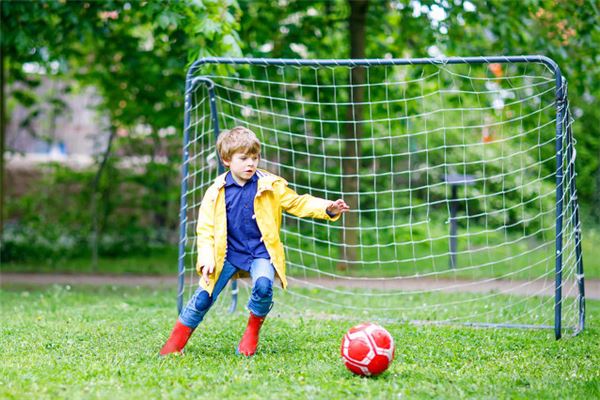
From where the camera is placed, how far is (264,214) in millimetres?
5262

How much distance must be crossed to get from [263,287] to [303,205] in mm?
622

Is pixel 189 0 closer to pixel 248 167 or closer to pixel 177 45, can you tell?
pixel 177 45

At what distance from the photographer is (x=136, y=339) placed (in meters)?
5.75

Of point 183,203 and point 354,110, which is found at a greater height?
point 354,110

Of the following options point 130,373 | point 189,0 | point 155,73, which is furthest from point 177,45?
point 130,373

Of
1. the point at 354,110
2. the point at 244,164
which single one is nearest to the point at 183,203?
the point at 244,164

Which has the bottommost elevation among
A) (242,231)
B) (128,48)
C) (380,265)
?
(380,265)

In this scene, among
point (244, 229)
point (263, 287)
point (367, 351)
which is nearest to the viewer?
point (367, 351)

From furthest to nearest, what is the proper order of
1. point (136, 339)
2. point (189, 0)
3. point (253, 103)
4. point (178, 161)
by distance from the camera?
point (178, 161), point (253, 103), point (189, 0), point (136, 339)

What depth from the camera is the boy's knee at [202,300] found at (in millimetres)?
5152

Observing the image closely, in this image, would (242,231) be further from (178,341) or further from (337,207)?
(178,341)

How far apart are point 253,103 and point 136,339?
5.32 meters

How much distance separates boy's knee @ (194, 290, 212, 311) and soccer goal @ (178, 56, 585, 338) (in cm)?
148

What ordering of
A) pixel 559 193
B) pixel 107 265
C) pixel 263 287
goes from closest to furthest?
pixel 263 287 → pixel 559 193 → pixel 107 265
